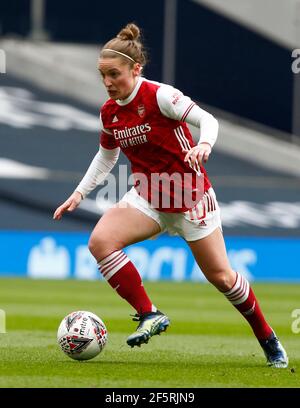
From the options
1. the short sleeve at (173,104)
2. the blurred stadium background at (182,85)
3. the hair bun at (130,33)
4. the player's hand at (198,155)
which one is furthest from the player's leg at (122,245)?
the blurred stadium background at (182,85)

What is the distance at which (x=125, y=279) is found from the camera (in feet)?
25.0

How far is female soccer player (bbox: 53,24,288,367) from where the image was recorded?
Answer: 753 centimetres

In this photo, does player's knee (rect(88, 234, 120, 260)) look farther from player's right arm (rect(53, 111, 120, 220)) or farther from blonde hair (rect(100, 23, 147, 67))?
blonde hair (rect(100, 23, 147, 67))

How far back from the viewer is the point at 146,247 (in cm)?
2025

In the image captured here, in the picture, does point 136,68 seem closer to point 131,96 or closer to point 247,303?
point 131,96

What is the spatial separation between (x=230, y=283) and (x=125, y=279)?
70 cm

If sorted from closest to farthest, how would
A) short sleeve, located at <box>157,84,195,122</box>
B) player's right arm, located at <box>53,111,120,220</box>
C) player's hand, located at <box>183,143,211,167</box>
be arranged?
player's hand, located at <box>183,143,211,167</box>, short sleeve, located at <box>157,84,195,122</box>, player's right arm, located at <box>53,111,120,220</box>

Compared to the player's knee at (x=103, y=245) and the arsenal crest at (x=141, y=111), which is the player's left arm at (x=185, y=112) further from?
the player's knee at (x=103, y=245)

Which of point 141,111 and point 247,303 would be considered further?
point 247,303

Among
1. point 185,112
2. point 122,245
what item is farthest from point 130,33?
point 122,245

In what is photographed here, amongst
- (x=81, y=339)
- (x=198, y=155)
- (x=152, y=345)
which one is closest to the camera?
(x=198, y=155)

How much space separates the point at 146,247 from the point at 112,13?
939 cm

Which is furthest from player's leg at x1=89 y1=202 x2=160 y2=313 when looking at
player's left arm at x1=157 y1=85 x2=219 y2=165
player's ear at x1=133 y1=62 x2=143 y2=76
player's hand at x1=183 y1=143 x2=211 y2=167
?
player's ear at x1=133 y1=62 x2=143 y2=76
